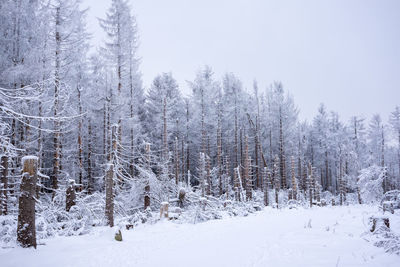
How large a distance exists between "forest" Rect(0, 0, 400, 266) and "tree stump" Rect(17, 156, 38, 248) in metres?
0.02

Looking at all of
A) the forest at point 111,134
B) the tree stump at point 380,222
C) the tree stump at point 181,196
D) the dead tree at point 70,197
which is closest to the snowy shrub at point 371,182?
the forest at point 111,134

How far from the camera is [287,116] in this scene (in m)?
32.6

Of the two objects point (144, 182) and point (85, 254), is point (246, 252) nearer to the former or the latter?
point (85, 254)

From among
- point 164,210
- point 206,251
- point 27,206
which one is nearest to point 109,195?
point 164,210

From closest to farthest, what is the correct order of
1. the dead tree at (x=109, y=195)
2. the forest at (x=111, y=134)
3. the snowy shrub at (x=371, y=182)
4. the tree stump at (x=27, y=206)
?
the tree stump at (x=27, y=206), the forest at (x=111, y=134), the dead tree at (x=109, y=195), the snowy shrub at (x=371, y=182)

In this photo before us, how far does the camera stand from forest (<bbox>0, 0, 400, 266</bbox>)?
879cm

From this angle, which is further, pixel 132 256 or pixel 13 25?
pixel 13 25

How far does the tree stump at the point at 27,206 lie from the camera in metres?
5.57

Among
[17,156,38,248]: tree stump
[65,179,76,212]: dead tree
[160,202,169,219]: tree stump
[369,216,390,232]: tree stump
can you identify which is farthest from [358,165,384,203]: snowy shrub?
[65,179,76,212]: dead tree

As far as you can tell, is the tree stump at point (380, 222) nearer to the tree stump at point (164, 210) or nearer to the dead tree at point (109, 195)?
the tree stump at point (164, 210)

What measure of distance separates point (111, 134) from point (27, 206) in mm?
4672

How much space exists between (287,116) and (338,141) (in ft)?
37.9

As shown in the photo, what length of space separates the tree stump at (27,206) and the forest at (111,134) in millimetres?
23

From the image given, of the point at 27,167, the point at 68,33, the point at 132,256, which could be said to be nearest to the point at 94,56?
the point at 68,33
